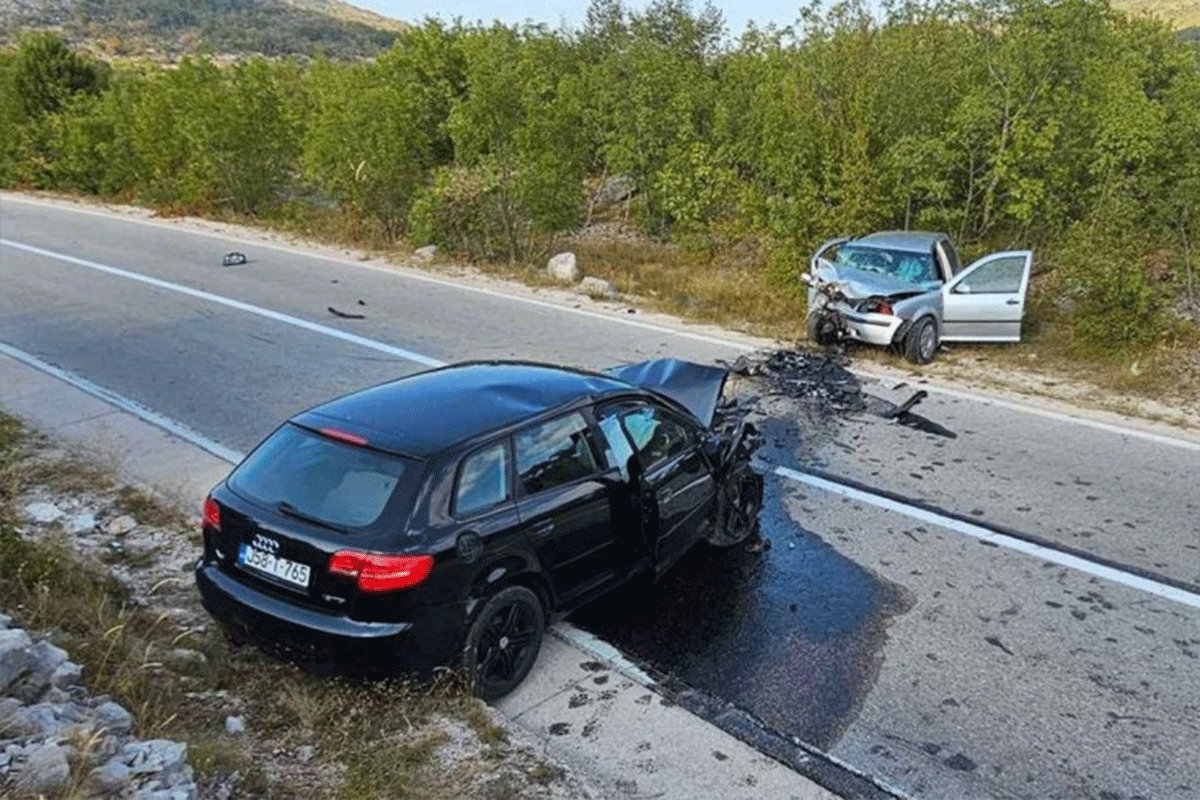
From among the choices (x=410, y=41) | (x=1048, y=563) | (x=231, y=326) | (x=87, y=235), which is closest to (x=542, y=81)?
(x=410, y=41)

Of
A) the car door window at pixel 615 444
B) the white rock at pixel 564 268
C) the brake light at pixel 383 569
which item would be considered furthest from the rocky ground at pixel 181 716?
the white rock at pixel 564 268

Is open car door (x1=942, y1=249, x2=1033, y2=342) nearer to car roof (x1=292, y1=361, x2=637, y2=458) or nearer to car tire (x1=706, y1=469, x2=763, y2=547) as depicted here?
car tire (x1=706, y1=469, x2=763, y2=547)

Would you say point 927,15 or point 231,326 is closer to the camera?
point 231,326

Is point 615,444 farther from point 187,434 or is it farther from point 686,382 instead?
point 187,434

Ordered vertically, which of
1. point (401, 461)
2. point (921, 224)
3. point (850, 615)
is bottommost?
point (850, 615)

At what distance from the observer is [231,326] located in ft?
43.7

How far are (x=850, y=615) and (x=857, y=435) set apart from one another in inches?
139

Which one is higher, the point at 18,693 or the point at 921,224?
the point at 921,224

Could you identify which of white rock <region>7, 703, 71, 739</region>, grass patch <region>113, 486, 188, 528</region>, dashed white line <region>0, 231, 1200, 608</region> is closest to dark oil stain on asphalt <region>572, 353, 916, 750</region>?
dashed white line <region>0, 231, 1200, 608</region>

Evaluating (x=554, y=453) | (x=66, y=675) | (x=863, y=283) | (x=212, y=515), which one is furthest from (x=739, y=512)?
(x=863, y=283)

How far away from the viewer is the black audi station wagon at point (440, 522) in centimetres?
448

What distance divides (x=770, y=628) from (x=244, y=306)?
11485 mm

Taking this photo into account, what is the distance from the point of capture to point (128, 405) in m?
9.86

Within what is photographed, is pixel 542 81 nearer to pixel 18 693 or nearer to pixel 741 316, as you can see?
pixel 741 316
